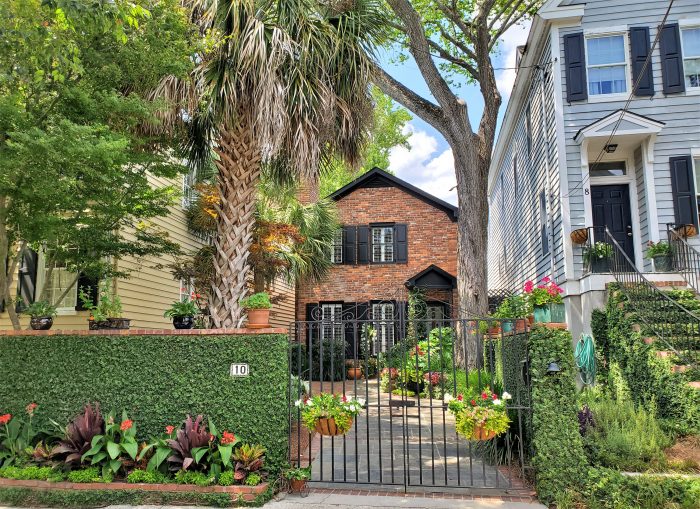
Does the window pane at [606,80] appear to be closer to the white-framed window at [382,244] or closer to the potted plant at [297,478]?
the white-framed window at [382,244]

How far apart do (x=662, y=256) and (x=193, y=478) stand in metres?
9.68

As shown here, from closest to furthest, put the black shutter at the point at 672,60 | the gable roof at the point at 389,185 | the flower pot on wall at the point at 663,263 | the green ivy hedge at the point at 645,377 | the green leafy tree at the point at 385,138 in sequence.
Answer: the green ivy hedge at the point at 645,377, the flower pot on wall at the point at 663,263, the black shutter at the point at 672,60, the gable roof at the point at 389,185, the green leafy tree at the point at 385,138

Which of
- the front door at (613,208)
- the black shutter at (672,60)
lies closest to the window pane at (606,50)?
the black shutter at (672,60)

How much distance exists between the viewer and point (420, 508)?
17.3ft

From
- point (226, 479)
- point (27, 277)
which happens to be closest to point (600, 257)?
point (226, 479)

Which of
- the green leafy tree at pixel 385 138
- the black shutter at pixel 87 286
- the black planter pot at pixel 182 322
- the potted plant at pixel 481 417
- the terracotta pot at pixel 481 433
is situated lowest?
the terracotta pot at pixel 481 433

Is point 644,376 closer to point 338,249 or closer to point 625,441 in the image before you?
point 625,441

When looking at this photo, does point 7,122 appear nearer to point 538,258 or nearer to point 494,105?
point 494,105

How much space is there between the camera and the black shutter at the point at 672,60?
1159 cm

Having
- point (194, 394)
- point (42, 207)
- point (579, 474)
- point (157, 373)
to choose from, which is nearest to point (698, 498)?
point (579, 474)

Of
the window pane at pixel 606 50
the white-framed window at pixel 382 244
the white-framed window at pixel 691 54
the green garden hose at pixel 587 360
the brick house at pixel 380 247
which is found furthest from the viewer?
the white-framed window at pixel 382 244

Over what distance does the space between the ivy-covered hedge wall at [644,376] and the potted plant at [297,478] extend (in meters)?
4.85

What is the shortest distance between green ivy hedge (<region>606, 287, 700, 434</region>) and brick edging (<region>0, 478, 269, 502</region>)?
5.44 metres

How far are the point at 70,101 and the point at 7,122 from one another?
0.84 metres
